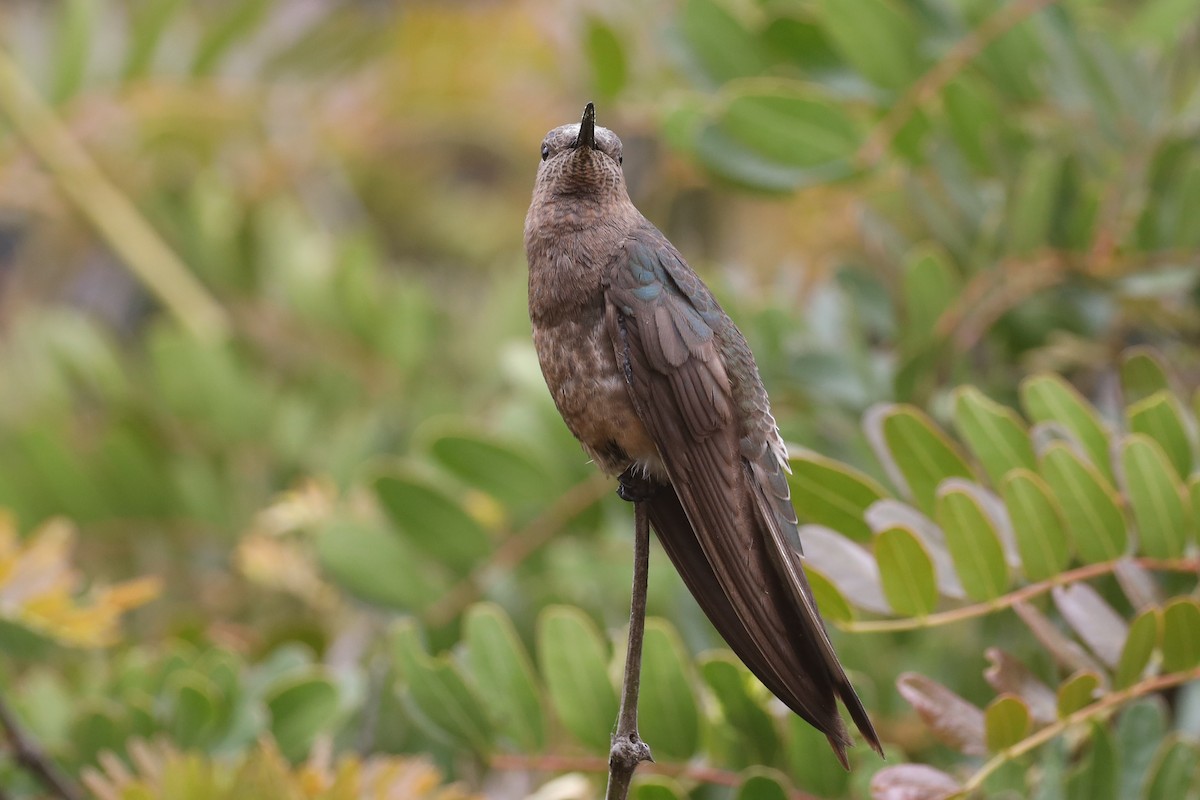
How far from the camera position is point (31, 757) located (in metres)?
1.61

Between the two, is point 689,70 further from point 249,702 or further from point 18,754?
point 18,754

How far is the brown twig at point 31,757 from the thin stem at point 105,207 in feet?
5.23

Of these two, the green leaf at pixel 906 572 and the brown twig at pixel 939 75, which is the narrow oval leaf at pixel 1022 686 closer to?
the green leaf at pixel 906 572

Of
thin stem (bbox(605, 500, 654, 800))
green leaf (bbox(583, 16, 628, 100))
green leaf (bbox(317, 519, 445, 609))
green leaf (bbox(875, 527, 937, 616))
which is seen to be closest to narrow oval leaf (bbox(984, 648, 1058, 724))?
green leaf (bbox(875, 527, 937, 616))

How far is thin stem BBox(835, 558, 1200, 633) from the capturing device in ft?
4.46

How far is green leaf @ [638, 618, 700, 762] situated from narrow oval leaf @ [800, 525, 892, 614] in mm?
257

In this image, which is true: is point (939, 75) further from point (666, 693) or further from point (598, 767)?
point (598, 767)

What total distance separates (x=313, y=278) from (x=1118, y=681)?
2.21m

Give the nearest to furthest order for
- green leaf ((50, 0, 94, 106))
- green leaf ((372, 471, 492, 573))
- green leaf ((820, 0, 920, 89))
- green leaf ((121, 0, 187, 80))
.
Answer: green leaf ((372, 471, 492, 573)), green leaf ((820, 0, 920, 89)), green leaf ((50, 0, 94, 106)), green leaf ((121, 0, 187, 80))

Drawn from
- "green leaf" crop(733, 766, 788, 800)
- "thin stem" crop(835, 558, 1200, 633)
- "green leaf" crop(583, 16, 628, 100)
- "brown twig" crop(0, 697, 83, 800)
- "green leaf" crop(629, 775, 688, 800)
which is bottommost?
"green leaf" crop(733, 766, 788, 800)

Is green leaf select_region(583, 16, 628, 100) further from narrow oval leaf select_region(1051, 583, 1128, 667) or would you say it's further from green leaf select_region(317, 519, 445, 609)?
narrow oval leaf select_region(1051, 583, 1128, 667)

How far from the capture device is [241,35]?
10.9 feet

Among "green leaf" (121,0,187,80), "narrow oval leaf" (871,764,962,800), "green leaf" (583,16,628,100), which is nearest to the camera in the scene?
"narrow oval leaf" (871,764,962,800)

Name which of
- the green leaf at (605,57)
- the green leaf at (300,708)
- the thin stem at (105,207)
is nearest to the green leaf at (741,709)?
the green leaf at (300,708)
